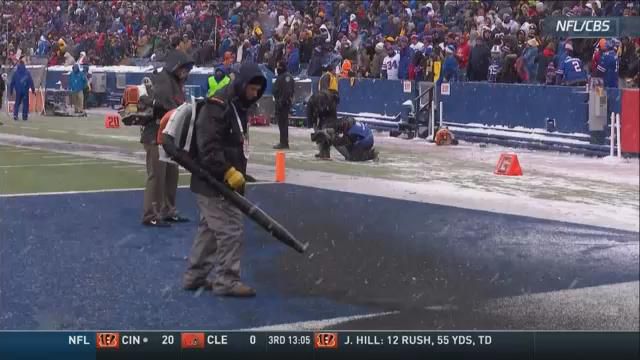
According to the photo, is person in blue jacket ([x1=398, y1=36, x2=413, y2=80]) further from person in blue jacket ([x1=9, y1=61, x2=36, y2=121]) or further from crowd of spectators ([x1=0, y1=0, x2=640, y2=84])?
person in blue jacket ([x1=9, y1=61, x2=36, y2=121])

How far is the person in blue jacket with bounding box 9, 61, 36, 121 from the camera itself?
4043mm

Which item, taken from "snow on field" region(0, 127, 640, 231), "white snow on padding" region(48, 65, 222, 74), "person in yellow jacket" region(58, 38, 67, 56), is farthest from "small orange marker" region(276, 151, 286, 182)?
"person in yellow jacket" region(58, 38, 67, 56)

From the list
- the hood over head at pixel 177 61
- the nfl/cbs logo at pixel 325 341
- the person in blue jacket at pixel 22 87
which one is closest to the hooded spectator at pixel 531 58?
the hood over head at pixel 177 61

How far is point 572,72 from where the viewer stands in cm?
381

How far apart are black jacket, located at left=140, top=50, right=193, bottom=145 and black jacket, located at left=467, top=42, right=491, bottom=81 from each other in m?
1.03

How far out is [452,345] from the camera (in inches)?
125

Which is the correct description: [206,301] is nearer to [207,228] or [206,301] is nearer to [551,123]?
[207,228]

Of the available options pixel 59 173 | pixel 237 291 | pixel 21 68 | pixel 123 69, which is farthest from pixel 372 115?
pixel 59 173

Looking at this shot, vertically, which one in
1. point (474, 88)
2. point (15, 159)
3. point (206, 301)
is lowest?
point (206, 301)

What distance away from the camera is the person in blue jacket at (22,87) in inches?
159

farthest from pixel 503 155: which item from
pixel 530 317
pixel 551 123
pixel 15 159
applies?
pixel 15 159

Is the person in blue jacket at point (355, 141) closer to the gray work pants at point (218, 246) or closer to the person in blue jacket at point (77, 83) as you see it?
the gray work pants at point (218, 246)

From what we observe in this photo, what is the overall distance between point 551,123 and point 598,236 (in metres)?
0.48

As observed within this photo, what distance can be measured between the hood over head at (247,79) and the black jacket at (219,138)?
4.6 inches
